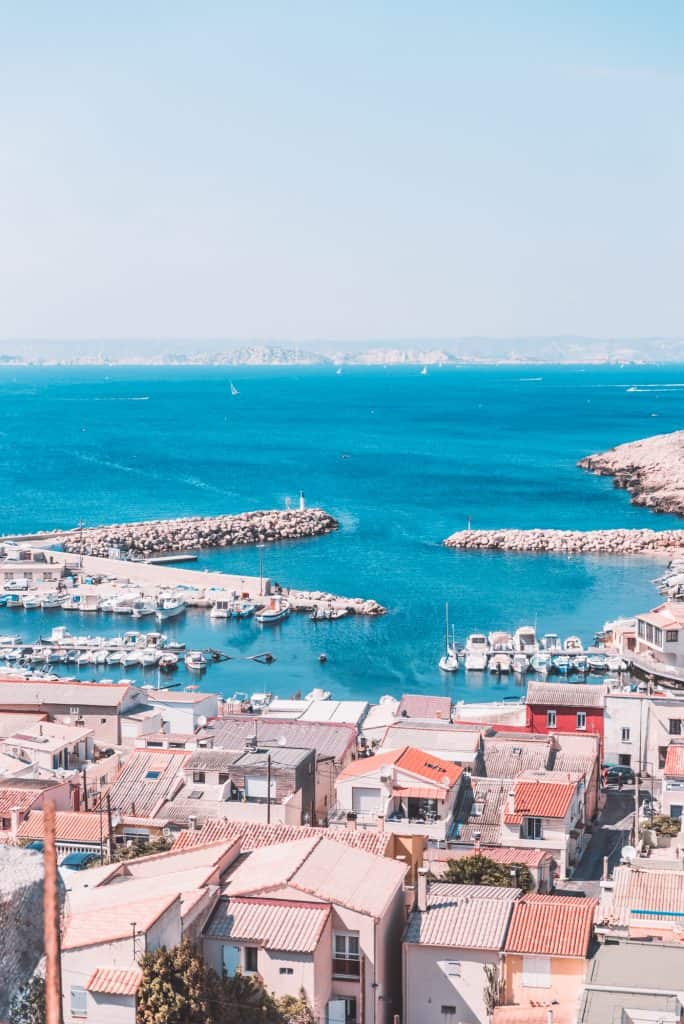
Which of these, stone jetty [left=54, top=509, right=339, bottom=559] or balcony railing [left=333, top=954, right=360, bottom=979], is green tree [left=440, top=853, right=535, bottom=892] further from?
stone jetty [left=54, top=509, right=339, bottom=559]

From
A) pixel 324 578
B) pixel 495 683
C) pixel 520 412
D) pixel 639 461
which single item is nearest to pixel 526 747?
pixel 495 683

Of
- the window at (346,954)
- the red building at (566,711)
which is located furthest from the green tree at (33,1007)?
the red building at (566,711)

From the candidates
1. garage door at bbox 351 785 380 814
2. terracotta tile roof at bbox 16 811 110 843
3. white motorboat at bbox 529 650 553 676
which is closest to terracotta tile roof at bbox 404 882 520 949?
terracotta tile roof at bbox 16 811 110 843

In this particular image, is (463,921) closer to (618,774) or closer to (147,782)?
(147,782)

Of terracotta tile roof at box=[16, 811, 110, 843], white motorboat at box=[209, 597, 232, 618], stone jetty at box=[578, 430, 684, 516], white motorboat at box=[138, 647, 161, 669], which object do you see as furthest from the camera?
stone jetty at box=[578, 430, 684, 516]

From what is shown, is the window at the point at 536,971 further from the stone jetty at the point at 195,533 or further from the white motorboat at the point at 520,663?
the stone jetty at the point at 195,533

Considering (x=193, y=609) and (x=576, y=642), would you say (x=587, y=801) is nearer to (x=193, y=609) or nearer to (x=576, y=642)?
(x=576, y=642)
